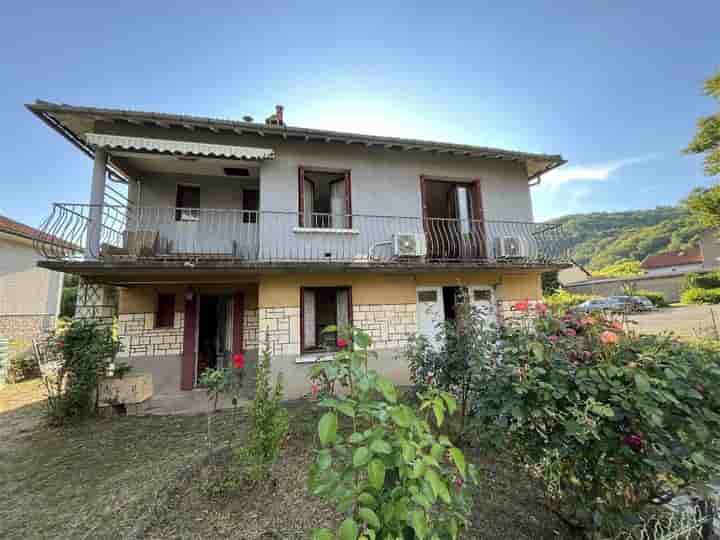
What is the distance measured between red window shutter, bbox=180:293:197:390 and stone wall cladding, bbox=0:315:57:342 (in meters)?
8.59

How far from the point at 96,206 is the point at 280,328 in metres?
5.61

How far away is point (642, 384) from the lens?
1.89 meters

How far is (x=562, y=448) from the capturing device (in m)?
2.31

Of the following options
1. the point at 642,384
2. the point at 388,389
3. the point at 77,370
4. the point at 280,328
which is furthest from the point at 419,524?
the point at 77,370

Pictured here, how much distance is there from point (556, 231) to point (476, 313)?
784 centimetres

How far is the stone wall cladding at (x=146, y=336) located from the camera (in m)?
8.14

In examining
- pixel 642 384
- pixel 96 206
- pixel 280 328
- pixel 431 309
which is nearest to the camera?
pixel 642 384

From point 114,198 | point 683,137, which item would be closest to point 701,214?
point 683,137

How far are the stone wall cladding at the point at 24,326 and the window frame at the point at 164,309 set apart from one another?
7883mm

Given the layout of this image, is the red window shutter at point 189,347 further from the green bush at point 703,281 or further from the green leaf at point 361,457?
the green bush at point 703,281

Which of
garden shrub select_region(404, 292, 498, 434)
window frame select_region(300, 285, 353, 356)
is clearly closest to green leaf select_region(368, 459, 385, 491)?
garden shrub select_region(404, 292, 498, 434)

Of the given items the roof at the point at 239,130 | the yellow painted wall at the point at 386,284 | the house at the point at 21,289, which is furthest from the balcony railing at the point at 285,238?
the house at the point at 21,289

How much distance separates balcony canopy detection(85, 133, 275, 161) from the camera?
23.3ft

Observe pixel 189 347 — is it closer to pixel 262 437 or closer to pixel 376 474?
pixel 262 437
